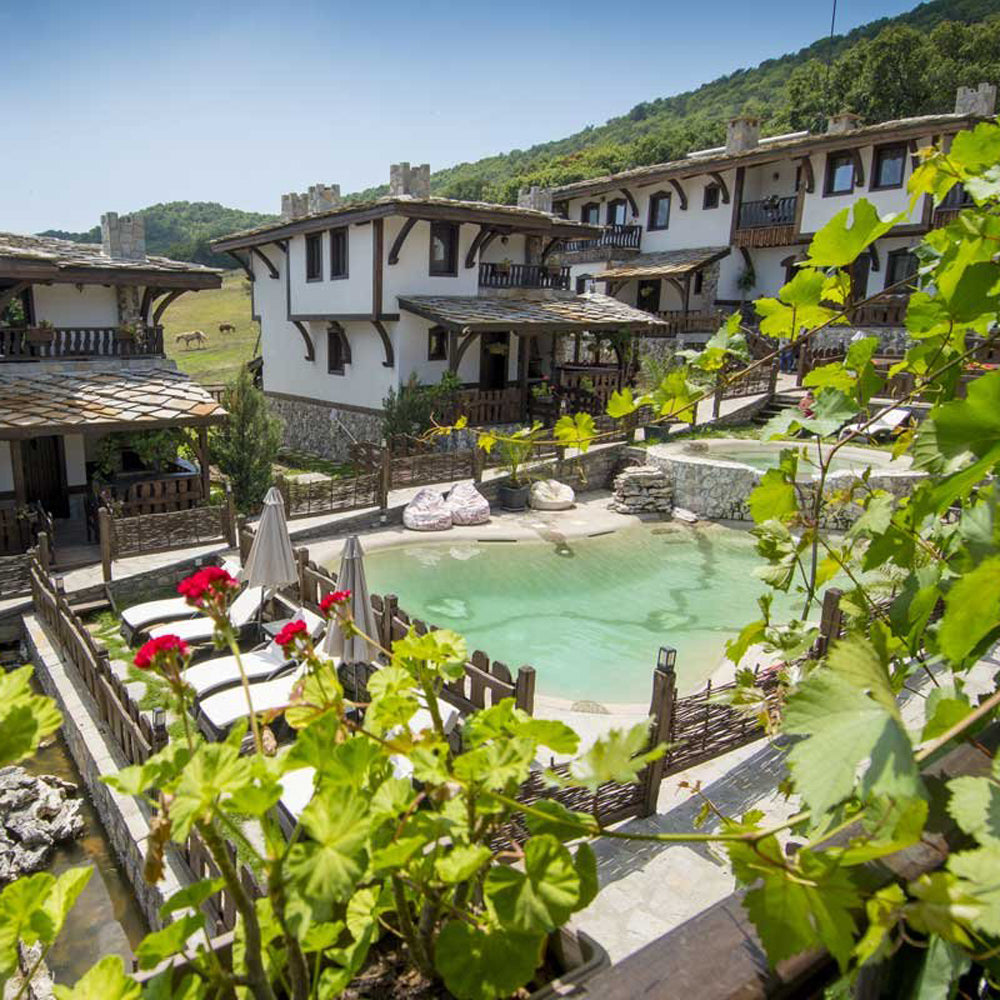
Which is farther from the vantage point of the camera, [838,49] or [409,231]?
[838,49]

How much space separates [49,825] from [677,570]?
10.4 m

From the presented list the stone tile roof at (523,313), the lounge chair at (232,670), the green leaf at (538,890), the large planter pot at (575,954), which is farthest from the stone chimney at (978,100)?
the green leaf at (538,890)

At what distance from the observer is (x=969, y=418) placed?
1.01 meters

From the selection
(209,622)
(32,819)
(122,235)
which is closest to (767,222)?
(122,235)

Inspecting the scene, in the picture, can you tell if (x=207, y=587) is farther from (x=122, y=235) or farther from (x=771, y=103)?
(x=771, y=103)

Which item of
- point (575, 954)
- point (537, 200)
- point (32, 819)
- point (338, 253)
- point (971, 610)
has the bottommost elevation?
point (32, 819)

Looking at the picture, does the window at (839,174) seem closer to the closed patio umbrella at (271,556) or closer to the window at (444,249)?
the window at (444,249)

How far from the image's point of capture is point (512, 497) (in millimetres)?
16672

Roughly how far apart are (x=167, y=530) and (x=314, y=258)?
463 inches

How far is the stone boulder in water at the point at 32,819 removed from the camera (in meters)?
6.55

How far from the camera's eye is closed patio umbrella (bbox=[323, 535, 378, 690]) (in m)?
7.18

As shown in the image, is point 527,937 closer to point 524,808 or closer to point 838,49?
point 524,808

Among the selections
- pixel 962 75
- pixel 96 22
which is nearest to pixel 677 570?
pixel 96 22

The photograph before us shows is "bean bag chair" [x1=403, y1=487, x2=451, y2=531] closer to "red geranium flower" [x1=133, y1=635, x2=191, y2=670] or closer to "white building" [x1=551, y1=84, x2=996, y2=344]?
"red geranium flower" [x1=133, y1=635, x2=191, y2=670]
